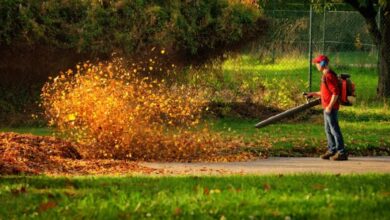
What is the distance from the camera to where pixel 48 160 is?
13.0 metres

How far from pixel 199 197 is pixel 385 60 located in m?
14.6

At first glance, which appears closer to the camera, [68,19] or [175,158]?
[175,158]

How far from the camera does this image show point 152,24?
790 inches

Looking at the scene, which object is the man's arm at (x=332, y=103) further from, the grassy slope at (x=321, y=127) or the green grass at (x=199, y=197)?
the green grass at (x=199, y=197)

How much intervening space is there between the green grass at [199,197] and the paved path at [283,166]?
1.89 meters

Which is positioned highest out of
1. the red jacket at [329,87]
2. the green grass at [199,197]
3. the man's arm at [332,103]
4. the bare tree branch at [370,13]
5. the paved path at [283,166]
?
the bare tree branch at [370,13]

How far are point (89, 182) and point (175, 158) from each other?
4.22 m

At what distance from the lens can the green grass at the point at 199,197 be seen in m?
8.20

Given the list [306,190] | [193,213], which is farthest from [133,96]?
[193,213]

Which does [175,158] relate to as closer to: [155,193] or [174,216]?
[155,193]

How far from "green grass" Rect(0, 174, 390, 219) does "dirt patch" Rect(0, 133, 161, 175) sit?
1557 millimetres

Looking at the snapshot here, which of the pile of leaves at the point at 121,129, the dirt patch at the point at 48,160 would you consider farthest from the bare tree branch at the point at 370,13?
the dirt patch at the point at 48,160

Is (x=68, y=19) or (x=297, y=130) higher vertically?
(x=68, y=19)

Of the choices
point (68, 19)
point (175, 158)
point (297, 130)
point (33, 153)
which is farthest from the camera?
point (68, 19)
